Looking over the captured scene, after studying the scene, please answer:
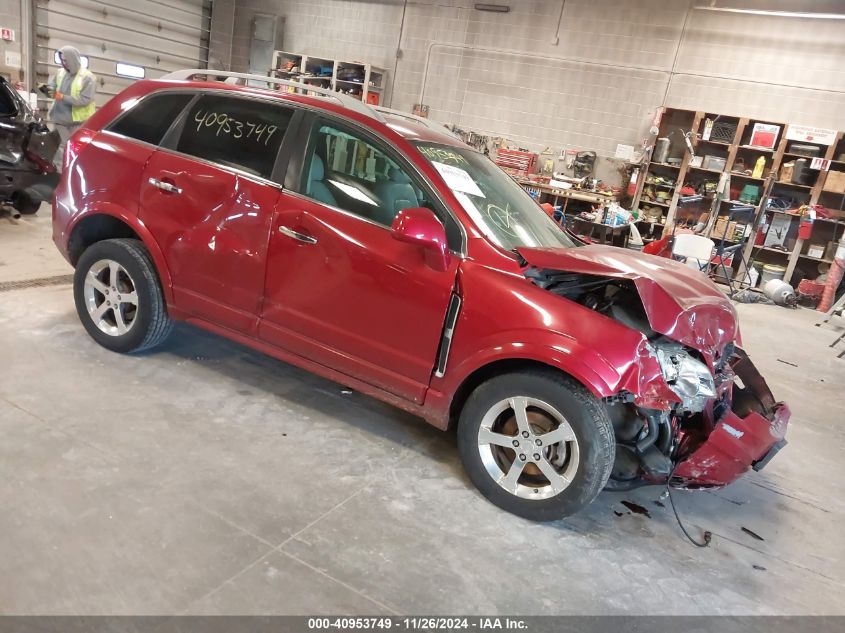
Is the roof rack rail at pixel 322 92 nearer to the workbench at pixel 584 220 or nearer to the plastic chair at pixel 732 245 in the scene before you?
the workbench at pixel 584 220

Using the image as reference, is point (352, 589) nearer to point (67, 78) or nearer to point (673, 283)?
point (673, 283)

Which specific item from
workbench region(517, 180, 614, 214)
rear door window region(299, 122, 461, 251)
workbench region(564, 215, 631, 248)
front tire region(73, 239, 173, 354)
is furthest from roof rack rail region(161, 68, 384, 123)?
workbench region(517, 180, 614, 214)

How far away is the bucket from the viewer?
33.2ft

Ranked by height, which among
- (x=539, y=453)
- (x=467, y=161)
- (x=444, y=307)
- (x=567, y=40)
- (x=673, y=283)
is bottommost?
(x=539, y=453)

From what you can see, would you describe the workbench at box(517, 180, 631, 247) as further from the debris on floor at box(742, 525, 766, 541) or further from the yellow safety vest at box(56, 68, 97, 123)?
the yellow safety vest at box(56, 68, 97, 123)

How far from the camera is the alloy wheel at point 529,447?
8.47ft

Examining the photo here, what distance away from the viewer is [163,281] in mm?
3387

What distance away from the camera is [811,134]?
31.0 feet

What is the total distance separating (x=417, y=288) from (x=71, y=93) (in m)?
7.43

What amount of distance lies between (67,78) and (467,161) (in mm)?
7097

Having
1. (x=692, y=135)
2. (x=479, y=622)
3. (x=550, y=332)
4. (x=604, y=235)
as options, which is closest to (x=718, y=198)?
(x=692, y=135)

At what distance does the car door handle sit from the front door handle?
27.7 inches

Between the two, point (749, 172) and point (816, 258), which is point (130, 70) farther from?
point (816, 258)

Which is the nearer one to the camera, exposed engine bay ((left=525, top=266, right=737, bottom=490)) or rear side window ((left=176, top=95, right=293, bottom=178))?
exposed engine bay ((left=525, top=266, right=737, bottom=490))
